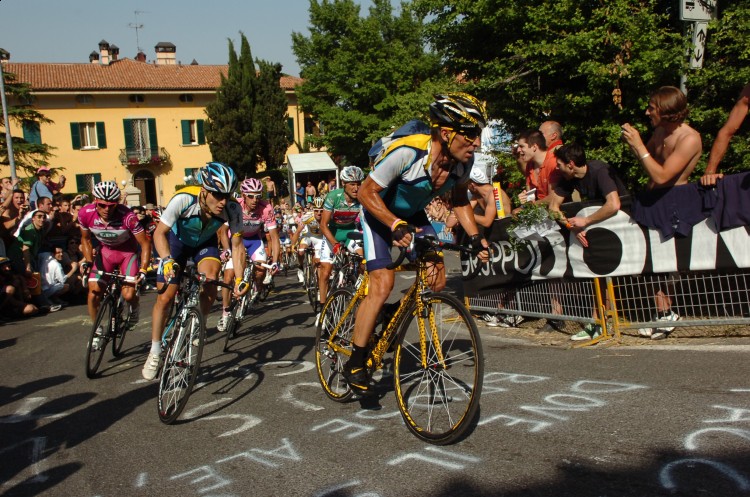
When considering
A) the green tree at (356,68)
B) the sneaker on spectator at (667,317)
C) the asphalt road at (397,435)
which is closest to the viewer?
the asphalt road at (397,435)

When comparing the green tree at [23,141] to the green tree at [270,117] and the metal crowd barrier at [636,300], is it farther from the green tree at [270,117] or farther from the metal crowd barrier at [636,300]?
the metal crowd barrier at [636,300]

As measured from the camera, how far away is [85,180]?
57.7 meters

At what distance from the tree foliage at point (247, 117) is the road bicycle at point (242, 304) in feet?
156

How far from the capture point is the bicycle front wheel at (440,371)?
4.16 m

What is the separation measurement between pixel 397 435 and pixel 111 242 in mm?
5356

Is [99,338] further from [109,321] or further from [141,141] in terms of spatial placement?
[141,141]

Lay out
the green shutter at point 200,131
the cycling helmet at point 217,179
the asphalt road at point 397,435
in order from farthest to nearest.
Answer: the green shutter at point 200,131
the cycling helmet at point 217,179
the asphalt road at point 397,435

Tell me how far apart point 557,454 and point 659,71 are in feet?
21.9

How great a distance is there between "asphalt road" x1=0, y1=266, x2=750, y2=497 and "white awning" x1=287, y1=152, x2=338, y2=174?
40.1 metres

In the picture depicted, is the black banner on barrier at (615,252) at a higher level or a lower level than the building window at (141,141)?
lower

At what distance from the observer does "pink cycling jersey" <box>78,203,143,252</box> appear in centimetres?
841

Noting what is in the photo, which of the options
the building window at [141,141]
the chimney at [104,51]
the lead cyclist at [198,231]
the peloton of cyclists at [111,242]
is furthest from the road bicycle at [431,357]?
the chimney at [104,51]

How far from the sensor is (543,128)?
8508mm

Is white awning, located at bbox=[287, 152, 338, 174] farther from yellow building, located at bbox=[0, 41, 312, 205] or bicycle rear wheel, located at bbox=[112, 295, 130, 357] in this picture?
bicycle rear wheel, located at bbox=[112, 295, 130, 357]
